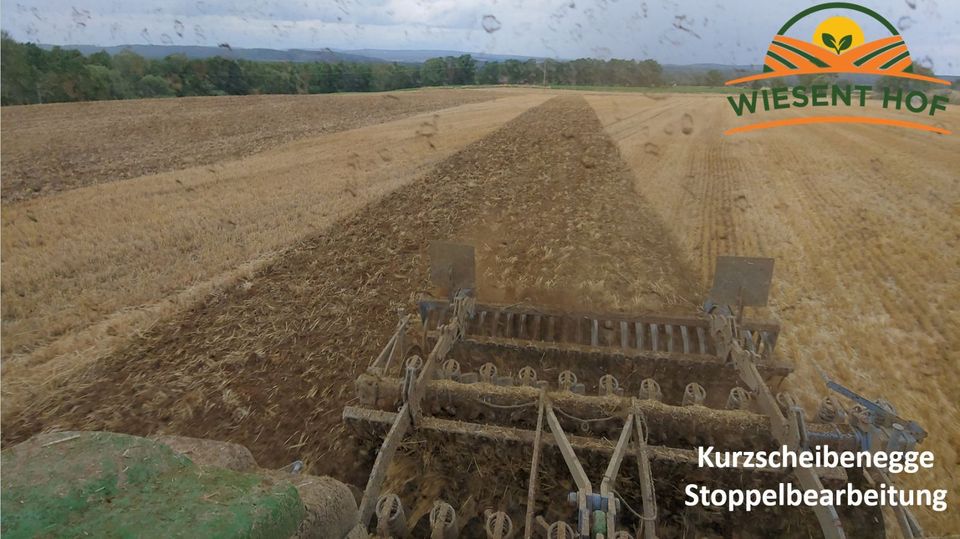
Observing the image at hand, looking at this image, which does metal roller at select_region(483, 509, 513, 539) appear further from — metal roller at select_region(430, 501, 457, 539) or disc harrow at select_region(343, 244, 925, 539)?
metal roller at select_region(430, 501, 457, 539)

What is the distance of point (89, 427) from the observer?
5.61 meters

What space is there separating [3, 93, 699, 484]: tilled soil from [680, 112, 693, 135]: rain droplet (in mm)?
12152

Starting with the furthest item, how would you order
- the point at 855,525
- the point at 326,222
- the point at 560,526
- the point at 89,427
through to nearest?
the point at 326,222
the point at 89,427
the point at 855,525
the point at 560,526

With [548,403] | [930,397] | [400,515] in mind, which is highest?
[548,403]

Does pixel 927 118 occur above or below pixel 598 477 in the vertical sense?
above

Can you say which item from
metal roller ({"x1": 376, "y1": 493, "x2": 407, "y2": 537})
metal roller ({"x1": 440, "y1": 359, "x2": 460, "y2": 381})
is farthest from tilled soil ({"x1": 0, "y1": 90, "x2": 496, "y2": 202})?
metal roller ({"x1": 376, "y1": 493, "x2": 407, "y2": 537})

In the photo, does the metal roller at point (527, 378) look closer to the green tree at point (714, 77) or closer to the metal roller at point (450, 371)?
the metal roller at point (450, 371)

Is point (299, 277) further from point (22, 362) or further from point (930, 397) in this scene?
point (930, 397)

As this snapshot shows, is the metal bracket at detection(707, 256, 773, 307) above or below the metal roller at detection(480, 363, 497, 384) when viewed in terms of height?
above

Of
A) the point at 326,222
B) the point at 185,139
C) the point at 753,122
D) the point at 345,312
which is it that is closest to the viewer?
the point at 345,312

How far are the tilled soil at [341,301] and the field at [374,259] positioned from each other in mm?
36

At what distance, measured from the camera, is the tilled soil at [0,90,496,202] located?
16828mm

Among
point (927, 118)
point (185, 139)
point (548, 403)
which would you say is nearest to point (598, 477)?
point (548, 403)

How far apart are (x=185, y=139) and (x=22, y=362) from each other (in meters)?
19.4
